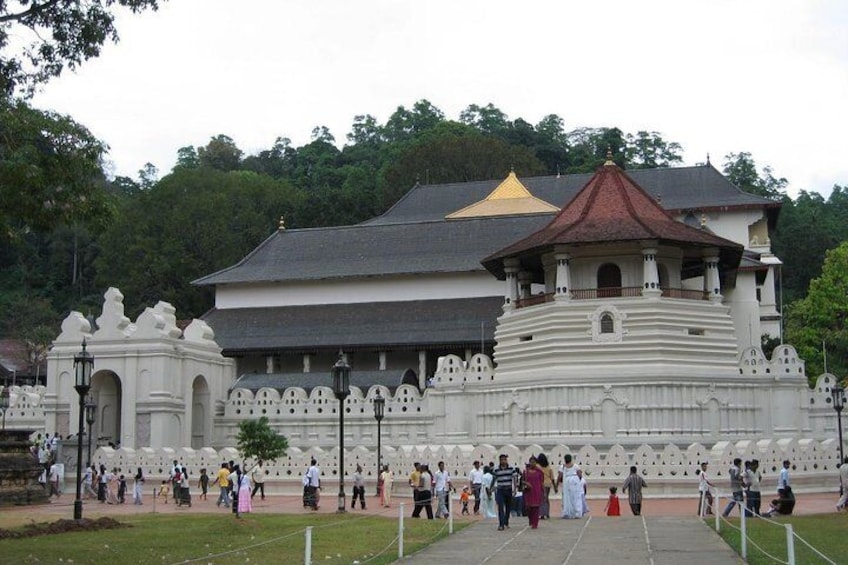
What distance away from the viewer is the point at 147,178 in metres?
133

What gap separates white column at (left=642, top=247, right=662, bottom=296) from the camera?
4294 centimetres

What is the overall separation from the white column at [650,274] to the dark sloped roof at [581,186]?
3184 centimetres

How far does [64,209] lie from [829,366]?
49945 millimetres

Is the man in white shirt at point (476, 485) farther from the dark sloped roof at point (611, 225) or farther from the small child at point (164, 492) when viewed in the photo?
the dark sloped roof at point (611, 225)

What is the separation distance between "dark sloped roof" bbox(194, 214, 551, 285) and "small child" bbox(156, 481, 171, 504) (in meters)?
21.3

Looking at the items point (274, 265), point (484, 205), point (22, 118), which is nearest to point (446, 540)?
point (22, 118)

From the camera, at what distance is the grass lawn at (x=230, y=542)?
18.9m

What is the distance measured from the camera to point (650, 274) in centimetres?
4322

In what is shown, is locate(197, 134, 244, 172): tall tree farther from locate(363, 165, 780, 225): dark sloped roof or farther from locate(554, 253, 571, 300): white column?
locate(554, 253, 571, 300): white column

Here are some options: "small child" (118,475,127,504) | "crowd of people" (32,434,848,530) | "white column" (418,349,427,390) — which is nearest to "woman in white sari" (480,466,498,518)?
"crowd of people" (32,434,848,530)

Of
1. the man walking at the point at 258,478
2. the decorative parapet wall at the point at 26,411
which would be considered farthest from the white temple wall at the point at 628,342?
the decorative parapet wall at the point at 26,411

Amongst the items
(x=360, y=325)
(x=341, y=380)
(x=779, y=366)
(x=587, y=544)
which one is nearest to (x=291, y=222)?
(x=360, y=325)

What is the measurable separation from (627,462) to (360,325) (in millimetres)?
22962

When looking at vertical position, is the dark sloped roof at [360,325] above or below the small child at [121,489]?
above
